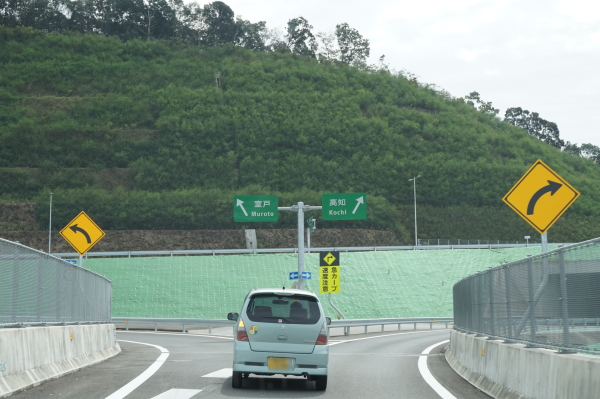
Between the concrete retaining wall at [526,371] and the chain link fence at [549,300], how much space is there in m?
0.19

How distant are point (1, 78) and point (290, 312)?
379 feet

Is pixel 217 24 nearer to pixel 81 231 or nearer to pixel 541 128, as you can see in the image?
pixel 541 128

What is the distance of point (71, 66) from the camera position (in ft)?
404

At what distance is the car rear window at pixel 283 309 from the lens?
11922 millimetres

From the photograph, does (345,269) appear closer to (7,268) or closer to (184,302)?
(184,302)

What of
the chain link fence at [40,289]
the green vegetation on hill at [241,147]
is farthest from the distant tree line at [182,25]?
the chain link fence at [40,289]

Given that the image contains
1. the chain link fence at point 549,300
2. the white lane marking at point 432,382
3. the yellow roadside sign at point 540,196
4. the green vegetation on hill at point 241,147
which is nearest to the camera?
the chain link fence at point 549,300

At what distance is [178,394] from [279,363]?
1725 millimetres

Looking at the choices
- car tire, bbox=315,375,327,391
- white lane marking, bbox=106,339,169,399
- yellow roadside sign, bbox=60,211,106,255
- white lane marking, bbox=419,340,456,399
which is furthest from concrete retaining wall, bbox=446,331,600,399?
yellow roadside sign, bbox=60,211,106,255

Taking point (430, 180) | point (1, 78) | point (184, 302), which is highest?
point (1, 78)

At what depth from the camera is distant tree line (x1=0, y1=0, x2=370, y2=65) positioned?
161750mm

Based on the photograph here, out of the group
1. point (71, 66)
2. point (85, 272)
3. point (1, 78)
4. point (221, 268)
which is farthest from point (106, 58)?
point (85, 272)

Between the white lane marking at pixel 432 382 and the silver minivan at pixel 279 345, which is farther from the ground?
the silver minivan at pixel 279 345

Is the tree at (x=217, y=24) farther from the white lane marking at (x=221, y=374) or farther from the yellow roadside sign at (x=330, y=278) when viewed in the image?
the white lane marking at (x=221, y=374)
